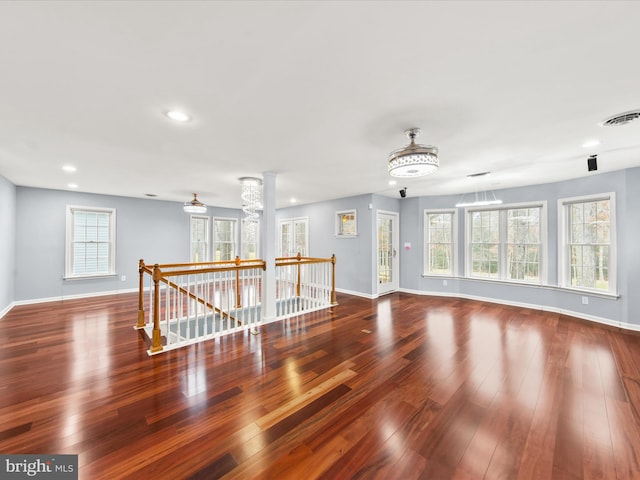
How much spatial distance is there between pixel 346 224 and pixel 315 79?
5072 mm

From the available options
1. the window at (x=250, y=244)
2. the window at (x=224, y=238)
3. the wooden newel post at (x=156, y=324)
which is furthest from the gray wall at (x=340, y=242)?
the wooden newel post at (x=156, y=324)

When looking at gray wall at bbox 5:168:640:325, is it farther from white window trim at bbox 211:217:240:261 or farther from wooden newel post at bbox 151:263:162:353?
wooden newel post at bbox 151:263:162:353

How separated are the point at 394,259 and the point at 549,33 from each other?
223 inches

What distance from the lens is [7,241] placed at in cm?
473

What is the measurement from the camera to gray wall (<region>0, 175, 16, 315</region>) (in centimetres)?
444

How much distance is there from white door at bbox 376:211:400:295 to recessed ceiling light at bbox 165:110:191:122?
4.79 m

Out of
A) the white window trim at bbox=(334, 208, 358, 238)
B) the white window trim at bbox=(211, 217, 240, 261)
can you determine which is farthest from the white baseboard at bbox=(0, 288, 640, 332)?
the white window trim at bbox=(211, 217, 240, 261)

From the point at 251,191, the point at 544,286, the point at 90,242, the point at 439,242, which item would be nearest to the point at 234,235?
the point at 90,242

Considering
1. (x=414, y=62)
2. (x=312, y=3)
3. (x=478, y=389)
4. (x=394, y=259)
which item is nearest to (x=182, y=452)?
(x=478, y=389)

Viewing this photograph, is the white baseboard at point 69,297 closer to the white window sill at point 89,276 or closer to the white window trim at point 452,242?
the white window sill at point 89,276

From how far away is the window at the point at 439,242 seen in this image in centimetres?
623

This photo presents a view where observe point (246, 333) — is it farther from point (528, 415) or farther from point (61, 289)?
point (61, 289)

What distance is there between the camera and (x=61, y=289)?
5715 mm

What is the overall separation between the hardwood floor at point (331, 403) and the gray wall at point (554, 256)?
68cm
